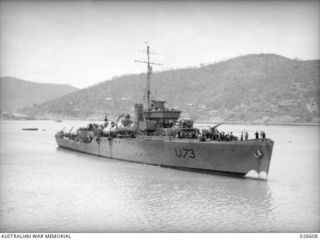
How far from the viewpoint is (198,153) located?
27.3 meters

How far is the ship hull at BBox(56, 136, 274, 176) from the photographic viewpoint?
24.8 meters

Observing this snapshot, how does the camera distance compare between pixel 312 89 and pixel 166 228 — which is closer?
pixel 166 228

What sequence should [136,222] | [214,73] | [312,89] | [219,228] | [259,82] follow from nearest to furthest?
[219,228]
[136,222]
[312,89]
[259,82]
[214,73]

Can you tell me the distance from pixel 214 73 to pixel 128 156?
165 metres

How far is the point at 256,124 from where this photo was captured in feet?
444

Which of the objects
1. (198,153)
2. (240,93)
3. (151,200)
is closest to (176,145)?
(198,153)

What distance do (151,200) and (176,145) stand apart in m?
8.89

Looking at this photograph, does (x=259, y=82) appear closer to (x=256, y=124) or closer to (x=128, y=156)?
(x=256, y=124)

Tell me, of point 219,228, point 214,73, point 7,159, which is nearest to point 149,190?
point 219,228

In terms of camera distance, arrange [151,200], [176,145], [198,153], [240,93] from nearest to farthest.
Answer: [151,200]
[198,153]
[176,145]
[240,93]

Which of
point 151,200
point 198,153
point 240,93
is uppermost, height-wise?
point 240,93

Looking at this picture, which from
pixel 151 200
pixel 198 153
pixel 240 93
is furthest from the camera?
pixel 240 93

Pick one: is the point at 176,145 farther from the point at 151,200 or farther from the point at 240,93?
the point at 240,93

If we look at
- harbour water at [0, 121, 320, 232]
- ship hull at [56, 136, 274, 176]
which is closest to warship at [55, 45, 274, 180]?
ship hull at [56, 136, 274, 176]
